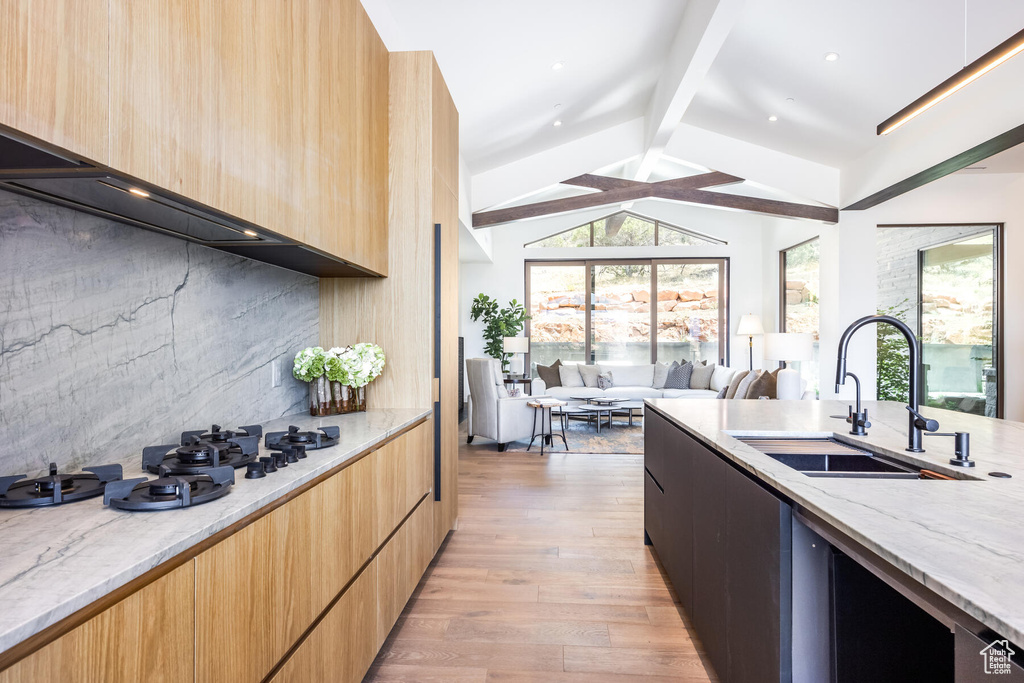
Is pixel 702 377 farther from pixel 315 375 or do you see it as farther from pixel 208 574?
pixel 208 574

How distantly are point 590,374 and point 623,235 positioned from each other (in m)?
2.50

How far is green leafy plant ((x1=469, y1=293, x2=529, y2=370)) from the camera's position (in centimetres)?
847

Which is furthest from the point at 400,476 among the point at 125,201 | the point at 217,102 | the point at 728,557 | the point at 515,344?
the point at 515,344

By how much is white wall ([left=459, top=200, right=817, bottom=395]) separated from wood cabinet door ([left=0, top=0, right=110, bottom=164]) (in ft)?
25.9

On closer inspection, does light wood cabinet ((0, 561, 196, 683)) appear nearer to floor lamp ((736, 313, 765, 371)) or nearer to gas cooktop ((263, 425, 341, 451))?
gas cooktop ((263, 425, 341, 451))

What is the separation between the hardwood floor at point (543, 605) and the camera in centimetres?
190

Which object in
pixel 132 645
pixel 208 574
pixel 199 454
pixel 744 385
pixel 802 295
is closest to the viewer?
pixel 132 645

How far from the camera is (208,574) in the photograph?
0.94 metres

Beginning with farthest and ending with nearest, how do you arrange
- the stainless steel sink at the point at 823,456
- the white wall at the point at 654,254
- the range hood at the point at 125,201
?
the white wall at the point at 654,254 < the stainless steel sink at the point at 823,456 < the range hood at the point at 125,201

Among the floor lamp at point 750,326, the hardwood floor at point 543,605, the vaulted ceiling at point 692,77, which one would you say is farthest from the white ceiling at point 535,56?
the floor lamp at point 750,326

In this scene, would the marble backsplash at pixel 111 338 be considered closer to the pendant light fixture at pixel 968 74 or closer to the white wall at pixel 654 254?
the pendant light fixture at pixel 968 74

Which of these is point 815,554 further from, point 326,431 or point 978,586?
point 326,431

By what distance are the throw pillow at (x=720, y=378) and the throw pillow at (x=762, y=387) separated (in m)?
2.32

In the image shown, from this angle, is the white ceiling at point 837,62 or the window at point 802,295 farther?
the window at point 802,295
